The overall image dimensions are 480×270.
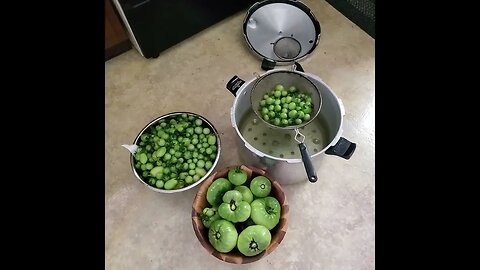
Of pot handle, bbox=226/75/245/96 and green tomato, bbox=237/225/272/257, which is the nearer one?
green tomato, bbox=237/225/272/257

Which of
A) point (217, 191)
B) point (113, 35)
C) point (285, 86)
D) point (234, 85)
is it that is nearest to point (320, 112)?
point (285, 86)

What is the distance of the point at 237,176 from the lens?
114 cm

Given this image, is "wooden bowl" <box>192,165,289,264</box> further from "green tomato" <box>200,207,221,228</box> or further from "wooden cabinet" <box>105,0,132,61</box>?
"wooden cabinet" <box>105,0,132,61</box>

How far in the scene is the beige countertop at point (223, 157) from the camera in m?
1.25

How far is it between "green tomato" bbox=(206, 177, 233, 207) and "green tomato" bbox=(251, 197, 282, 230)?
0.29 ft

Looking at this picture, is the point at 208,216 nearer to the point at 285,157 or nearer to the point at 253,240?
the point at 253,240

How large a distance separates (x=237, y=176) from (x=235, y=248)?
186 millimetres

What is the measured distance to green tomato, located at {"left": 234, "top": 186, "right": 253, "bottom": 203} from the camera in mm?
1131

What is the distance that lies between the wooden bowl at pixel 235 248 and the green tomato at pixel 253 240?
0.02m

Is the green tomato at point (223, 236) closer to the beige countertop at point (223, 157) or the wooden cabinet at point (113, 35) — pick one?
the beige countertop at point (223, 157)

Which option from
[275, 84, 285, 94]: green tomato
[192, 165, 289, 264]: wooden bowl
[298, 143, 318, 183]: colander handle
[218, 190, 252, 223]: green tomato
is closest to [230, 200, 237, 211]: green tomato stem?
[218, 190, 252, 223]: green tomato

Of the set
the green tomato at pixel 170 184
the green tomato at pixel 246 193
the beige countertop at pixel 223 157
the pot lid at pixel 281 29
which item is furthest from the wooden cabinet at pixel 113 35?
the green tomato at pixel 246 193
